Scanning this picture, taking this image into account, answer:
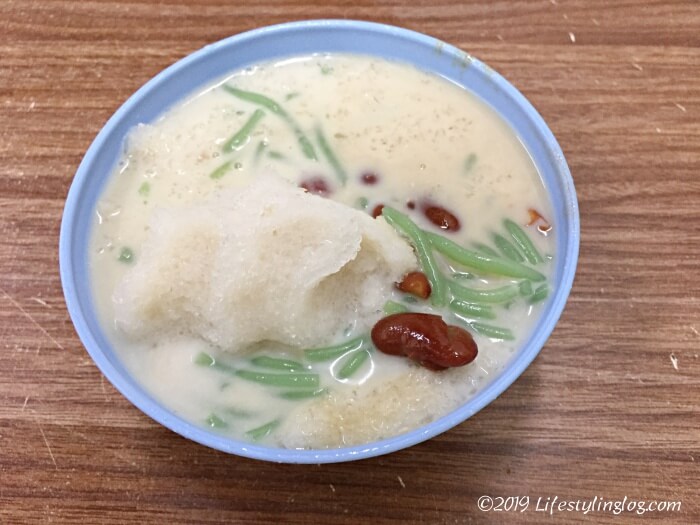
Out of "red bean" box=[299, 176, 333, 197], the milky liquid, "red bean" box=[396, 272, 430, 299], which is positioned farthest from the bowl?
"red bean" box=[299, 176, 333, 197]

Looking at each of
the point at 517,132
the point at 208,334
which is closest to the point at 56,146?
the point at 208,334

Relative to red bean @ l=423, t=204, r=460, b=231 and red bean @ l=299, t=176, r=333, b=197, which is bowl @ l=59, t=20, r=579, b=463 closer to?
red bean @ l=423, t=204, r=460, b=231

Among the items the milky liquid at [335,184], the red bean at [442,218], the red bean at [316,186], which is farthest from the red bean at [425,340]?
the red bean at [316,186]

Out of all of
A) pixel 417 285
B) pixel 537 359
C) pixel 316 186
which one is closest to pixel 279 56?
pixel 316 186

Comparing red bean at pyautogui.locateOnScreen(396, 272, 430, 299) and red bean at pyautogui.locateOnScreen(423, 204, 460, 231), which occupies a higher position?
red bean at pyautogui.locateOnScreen(423, 204, 460, 231)

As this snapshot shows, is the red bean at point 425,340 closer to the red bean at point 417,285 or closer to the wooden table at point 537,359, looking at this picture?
the red bean at point 417,285

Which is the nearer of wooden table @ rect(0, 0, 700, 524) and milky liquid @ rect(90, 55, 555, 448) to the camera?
milky liquid @ rect(90, 55, 555, 448)

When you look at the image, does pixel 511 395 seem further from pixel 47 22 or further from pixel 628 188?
pixel 47 22
